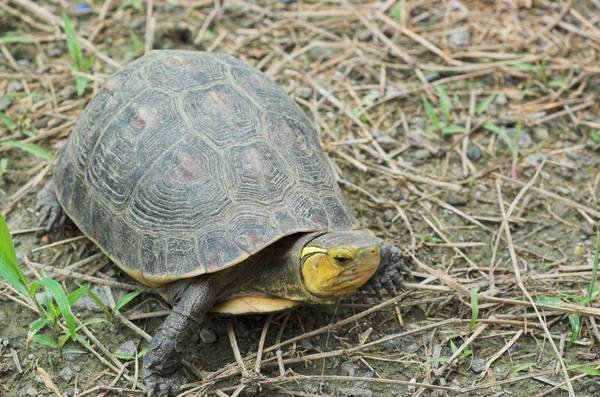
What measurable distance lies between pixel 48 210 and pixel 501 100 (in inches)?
109

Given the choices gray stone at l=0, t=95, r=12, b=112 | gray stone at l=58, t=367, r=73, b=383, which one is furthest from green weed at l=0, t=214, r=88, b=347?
gray stone at l=0, t=95, r=12, b=112

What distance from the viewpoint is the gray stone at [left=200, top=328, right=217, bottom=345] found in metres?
3.59

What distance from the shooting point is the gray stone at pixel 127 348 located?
3518 millimetres

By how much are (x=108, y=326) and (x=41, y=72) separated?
2.14 metres

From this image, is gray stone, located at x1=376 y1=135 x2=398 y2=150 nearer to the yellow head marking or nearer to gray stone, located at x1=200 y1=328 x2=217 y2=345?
the yellow head marking

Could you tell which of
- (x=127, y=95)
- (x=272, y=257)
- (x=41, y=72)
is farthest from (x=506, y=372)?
(x=41, y=72)

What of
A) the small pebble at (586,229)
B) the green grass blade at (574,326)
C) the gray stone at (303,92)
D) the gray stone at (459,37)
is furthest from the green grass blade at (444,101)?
the green grass blade at (574,326)

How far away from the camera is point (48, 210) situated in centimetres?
418

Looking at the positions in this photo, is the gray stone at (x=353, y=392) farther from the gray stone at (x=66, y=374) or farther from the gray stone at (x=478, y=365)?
the gray stone at (x=66, y=374)

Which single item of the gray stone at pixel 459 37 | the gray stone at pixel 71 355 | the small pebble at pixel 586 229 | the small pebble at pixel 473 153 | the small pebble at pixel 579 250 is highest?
the gray stone at pixel 459 37

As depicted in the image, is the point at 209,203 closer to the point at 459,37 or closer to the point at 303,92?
the point at 303,92

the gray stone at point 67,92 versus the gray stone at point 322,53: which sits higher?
the gray stone at point 67,92

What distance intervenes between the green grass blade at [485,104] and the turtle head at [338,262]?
1858mm

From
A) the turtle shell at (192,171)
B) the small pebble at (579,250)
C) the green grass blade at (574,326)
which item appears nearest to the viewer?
the turtle shell at (192,171)
